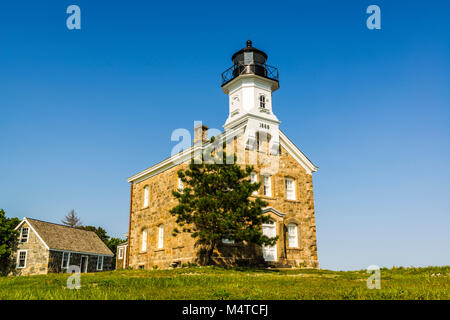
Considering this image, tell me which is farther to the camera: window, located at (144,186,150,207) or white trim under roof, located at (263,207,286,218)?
window, located at (144,186,150,207)

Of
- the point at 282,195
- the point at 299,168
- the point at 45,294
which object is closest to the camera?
the point at 45,294

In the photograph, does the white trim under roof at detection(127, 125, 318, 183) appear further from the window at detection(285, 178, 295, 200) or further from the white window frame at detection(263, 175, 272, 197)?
the white window frame at detection(263, 175, 272, 197)

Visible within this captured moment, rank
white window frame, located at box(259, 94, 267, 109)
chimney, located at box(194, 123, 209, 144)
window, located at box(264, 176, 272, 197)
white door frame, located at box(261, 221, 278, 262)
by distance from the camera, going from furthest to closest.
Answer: white window frame, located at box(259, 94, 267, 109), chimney, located at box(194, 123, 209, 144), window, located at box(264, 176, 272, 197), white door frame, located at box(261, 221, 278, 262)

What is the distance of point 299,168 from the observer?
88.2 ft

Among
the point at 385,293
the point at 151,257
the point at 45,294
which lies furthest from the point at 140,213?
the point at 385,293

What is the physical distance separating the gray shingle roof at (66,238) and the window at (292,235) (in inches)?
843

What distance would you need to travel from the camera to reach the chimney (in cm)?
2673

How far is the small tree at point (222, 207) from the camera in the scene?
18.8 meters

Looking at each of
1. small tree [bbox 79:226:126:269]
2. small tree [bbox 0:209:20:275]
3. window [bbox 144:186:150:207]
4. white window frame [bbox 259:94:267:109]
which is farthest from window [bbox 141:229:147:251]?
small tree [bbox 79:226:126:269]

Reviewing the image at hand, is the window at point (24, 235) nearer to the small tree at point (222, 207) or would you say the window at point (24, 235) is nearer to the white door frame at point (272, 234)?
the small tree at point (222, 207)

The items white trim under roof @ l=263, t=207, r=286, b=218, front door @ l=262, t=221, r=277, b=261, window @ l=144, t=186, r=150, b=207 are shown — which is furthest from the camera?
window @ l=144, t=186, r=150, b=207

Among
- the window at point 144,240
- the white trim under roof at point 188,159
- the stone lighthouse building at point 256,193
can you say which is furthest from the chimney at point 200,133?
the window at point 144,240
